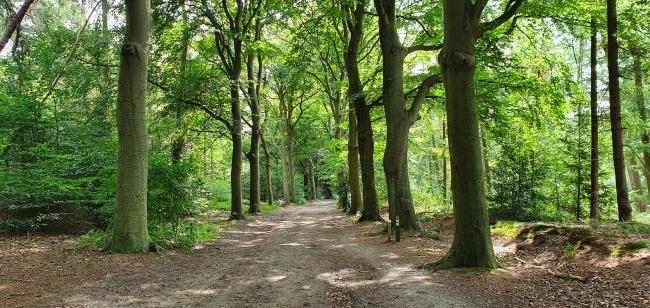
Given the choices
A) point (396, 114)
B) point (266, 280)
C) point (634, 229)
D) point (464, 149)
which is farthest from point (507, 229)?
point (266, 280)

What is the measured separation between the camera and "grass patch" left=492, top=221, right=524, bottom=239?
38.0 ft

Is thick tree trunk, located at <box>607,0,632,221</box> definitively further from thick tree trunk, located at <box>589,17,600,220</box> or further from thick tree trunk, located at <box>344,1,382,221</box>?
thick tree trunk, located at <box>344,1,382,221</box>

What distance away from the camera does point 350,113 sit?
73.3 ft

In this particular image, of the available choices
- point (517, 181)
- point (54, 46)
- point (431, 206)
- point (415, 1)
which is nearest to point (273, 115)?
point (431, 206)

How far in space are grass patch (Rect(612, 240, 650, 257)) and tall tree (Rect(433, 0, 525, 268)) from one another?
2.09 meters

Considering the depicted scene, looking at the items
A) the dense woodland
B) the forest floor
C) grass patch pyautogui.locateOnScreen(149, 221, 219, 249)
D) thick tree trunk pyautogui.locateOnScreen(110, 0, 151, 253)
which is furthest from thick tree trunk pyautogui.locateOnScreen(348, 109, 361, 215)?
thick tree trunk pyautogui.locateOnScreen(110, 0, 151, 253)

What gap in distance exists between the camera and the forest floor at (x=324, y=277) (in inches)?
227

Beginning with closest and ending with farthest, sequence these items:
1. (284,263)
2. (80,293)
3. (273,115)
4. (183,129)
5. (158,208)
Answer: (80,293) < (284,263) < (158,208) < (183,129) < (273,115)

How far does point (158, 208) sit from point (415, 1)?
10.8m

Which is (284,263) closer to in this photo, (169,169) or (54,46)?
(169,169)

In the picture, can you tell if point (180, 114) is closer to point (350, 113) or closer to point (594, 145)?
point (350, 113)

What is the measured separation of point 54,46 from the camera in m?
16.8

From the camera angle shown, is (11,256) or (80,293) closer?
(80,293)

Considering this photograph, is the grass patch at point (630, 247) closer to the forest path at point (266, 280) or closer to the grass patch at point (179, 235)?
the forest path at point (266, 280)
